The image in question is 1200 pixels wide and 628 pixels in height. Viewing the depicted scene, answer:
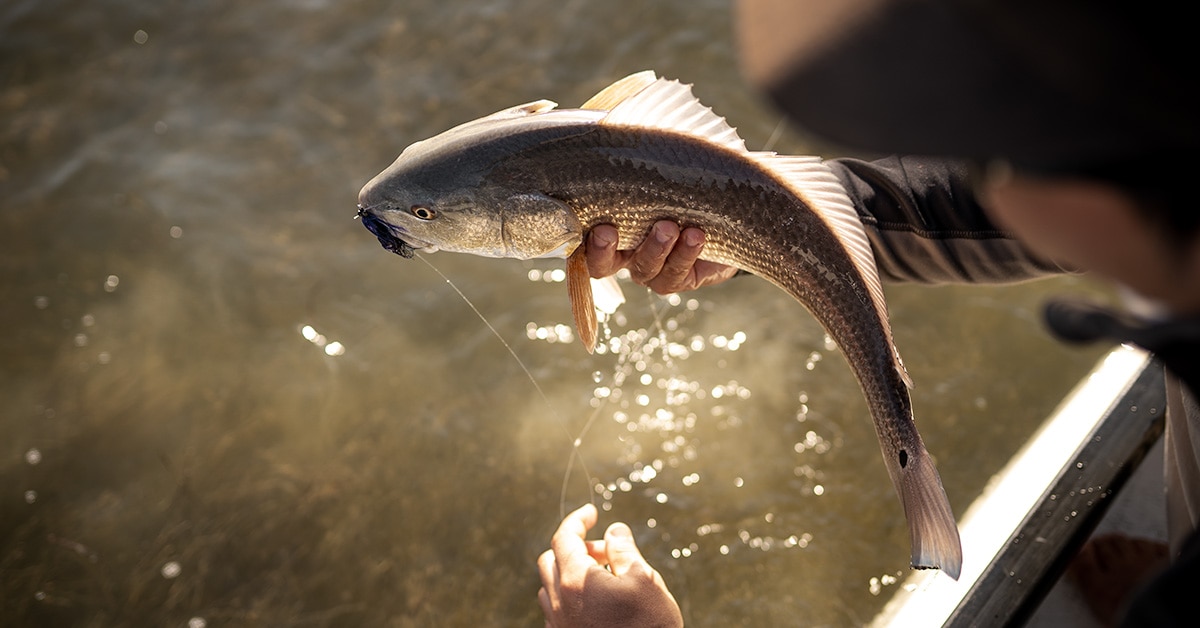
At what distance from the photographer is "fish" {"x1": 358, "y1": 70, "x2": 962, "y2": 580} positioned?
206 cm

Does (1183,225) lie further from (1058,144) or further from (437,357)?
(437,357)

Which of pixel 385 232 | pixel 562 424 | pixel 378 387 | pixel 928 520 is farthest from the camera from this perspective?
pixel 378 387

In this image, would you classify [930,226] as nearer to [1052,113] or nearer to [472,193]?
[472,193]

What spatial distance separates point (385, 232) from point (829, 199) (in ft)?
3.82

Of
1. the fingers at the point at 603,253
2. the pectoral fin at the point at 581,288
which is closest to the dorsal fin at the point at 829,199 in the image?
the fingers at the point at 603,253

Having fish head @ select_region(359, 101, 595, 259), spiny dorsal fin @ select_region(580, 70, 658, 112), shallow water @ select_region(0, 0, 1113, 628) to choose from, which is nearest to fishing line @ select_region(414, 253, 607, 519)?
shallow water @ select_region(0, 0, 1113, 628)

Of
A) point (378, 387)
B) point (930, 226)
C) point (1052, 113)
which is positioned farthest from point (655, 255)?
point (378, 387)

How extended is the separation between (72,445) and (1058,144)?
14.8 feet

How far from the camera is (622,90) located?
2076 millimetres

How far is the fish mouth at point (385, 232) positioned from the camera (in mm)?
2195

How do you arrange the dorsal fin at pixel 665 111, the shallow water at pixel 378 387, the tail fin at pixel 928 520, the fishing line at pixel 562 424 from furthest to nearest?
the fishing line at pixel 562 424 < the shallow water at pixel 378 387 < the dorsal fin at pixel 665 111 < the tail fin at pixel 928 520

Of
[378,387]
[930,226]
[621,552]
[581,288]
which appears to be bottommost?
[378,387]

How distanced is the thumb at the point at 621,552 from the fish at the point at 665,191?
0.72 metres

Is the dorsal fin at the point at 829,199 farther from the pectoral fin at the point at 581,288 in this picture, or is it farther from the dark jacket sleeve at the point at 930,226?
the pectoral fin at the point at 581,288
